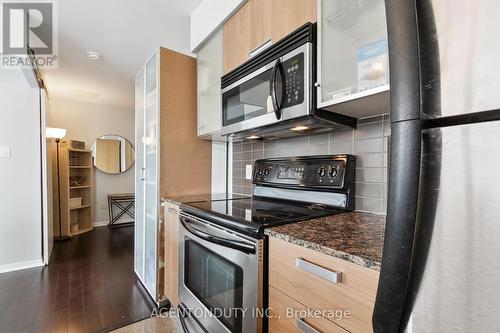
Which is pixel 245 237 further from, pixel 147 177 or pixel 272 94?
pixel 147 177

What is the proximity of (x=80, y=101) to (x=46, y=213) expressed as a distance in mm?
2528

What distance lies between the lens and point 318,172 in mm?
1349

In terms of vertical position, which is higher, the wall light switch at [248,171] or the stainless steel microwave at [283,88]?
the stainless steel microwave at [283,88]

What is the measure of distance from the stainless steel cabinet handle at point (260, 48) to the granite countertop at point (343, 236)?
93cm

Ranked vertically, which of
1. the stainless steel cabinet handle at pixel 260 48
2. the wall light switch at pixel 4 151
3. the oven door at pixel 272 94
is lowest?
the wall light switch at pixel 4 151

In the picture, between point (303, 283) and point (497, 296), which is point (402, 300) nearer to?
point (497, 296)

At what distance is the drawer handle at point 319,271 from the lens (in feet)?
2.17

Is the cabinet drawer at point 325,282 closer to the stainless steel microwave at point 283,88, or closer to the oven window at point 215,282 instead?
Result: the oven window at point 215,282

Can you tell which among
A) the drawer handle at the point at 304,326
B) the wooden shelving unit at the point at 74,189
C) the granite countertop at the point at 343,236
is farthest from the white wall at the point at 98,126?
the drawer handle at the point at 304,326

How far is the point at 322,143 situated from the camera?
144 centimetres

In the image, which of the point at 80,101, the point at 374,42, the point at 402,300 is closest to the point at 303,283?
the point at 402,300

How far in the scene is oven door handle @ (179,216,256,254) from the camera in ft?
3.15

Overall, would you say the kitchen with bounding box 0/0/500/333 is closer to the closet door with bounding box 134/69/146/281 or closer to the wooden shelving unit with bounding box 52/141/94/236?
the closet door with bounding box 134/69/146/281

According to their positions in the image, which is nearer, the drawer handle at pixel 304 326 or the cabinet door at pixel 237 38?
the drawer handle at pixel 304 326
